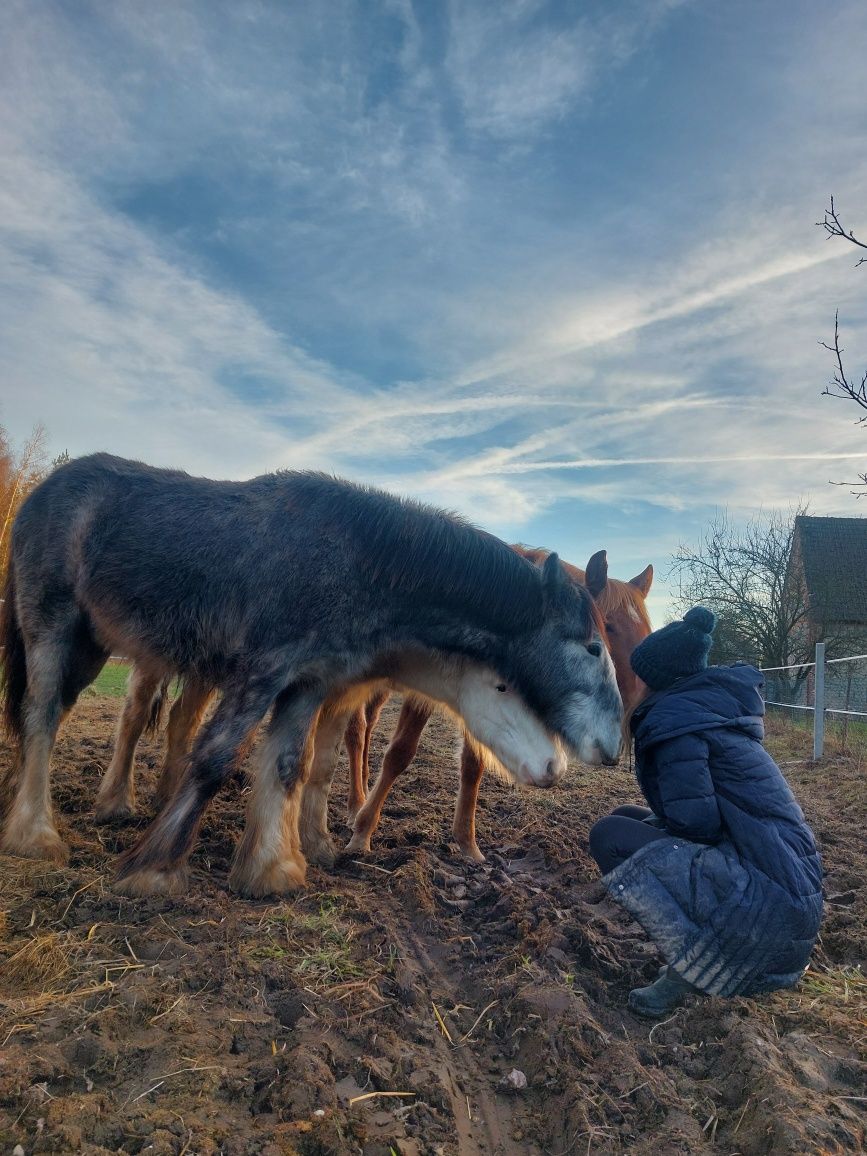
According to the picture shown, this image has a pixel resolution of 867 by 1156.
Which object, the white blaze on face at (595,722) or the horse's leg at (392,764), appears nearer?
the white blaze on face at (595,722)

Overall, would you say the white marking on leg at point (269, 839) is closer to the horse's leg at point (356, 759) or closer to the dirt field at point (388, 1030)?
the dirt field at point (388, 1030)

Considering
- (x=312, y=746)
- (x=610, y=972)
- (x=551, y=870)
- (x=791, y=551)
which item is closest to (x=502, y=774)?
(x=551, y=870)

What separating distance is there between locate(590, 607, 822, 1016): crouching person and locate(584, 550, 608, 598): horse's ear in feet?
5.56

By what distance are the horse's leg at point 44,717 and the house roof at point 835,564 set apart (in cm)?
2653

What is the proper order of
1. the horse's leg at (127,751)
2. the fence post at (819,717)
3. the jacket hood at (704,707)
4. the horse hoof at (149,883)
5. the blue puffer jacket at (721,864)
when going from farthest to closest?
the fence post at (819,717), the horse's leg at (127,751), the horse hoof at (149,883), the jacket hood at (704,707), the blue puffer jacket at (721,864)

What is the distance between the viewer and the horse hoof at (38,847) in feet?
12.7

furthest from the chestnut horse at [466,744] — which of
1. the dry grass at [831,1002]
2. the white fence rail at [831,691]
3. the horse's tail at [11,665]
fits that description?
the white fence rail at [831,691]

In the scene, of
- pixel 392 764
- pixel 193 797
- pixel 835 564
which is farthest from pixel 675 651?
pixel 835 564

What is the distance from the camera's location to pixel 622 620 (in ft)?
17.8

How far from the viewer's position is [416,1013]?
→ 266 centimetres

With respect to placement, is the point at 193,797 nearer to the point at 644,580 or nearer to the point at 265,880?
the point at 265,880

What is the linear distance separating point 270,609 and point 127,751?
204 cm

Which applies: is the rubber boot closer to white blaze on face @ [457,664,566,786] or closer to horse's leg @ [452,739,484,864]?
white blaze on face @ [457,664,566,786]

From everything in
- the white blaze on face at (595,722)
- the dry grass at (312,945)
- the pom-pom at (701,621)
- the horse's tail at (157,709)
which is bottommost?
the dry grass at (312,945)
